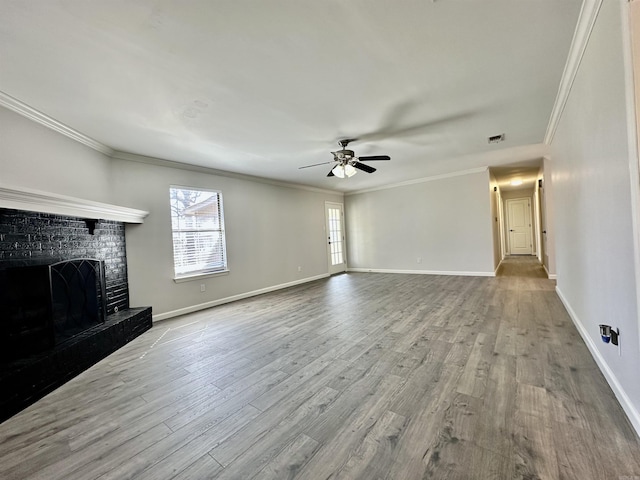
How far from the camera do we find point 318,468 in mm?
1274

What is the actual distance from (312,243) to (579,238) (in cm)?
517

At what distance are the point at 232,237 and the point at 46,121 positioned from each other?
2.85 m

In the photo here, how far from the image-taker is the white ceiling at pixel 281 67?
1.59m

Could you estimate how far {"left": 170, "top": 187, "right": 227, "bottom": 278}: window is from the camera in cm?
430

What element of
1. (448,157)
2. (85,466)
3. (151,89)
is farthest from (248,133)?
(448,157)

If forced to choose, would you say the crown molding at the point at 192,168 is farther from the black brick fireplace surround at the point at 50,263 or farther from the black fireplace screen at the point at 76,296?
the black fireplace screen at the point at 76,296

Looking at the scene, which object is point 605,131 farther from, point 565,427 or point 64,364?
point 64,364

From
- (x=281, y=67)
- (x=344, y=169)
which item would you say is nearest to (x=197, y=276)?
(x=344, y=169)

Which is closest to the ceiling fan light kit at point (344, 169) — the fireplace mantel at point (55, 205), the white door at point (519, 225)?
the fireplace mantel at point (55, 205)

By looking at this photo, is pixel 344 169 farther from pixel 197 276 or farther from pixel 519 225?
pixel 519 225

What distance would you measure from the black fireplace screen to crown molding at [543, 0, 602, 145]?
4.60 meters

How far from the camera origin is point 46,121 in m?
2.65

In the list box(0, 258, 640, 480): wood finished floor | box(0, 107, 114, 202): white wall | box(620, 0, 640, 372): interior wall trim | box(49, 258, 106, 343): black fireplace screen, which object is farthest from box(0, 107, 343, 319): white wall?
box(620, 0, 640, 372): interior wall trim

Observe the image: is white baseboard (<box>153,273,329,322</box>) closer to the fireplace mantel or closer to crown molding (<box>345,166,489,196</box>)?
the fireplace mantel
